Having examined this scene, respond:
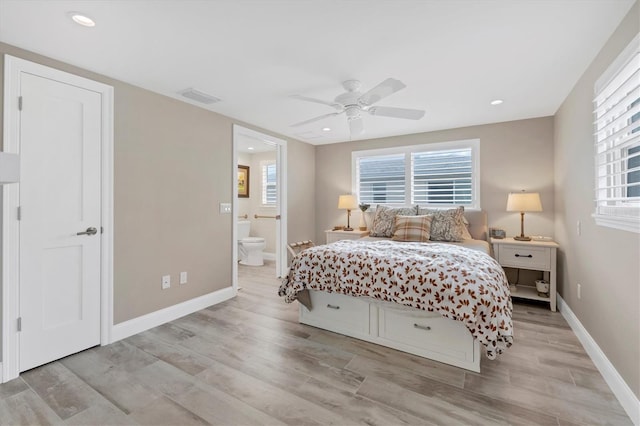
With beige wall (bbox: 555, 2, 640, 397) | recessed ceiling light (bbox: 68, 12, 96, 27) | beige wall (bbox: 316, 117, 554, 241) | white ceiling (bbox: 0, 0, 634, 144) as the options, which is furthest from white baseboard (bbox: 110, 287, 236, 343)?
beige wall (bbox: 555, 2, 640, 397)

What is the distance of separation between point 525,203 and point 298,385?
10.9 ft

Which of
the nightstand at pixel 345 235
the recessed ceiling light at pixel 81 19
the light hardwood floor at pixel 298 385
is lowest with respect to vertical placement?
the light hardwood floor at pixel 298 385

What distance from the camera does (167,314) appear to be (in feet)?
10.1

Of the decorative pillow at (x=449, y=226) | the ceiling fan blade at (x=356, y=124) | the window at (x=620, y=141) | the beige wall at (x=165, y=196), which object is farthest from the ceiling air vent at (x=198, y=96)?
the window at (x=620, y=141)

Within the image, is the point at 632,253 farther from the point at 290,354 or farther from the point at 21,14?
the point at 21,14

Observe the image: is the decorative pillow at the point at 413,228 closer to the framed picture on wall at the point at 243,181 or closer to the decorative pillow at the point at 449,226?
the decorative pillow at the point at 449,226

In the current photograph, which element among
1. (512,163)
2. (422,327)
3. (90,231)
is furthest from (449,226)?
(90,231)

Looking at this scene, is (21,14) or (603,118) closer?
(21,14)

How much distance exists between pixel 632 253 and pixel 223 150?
3.77 meters

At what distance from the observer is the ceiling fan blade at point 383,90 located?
2164 millimetres

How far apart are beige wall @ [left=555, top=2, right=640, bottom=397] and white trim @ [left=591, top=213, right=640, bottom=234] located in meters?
0.04

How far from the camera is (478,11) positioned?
1735 mm

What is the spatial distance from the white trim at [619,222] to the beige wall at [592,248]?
0.04 meters

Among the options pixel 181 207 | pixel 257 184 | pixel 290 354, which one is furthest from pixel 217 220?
pixel 257 184
